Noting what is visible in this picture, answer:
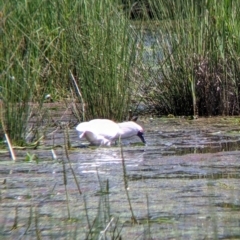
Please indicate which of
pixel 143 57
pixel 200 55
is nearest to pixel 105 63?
pixel 200 55

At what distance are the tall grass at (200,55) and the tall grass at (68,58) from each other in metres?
0.37

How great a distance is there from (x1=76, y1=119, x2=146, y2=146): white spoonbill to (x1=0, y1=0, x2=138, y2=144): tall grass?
1.32 ft

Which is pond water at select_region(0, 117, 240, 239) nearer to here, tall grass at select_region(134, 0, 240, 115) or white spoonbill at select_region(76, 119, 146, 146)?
white spoonbill at select_region(76, 119, 146, 146)

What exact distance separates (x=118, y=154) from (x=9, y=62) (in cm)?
98

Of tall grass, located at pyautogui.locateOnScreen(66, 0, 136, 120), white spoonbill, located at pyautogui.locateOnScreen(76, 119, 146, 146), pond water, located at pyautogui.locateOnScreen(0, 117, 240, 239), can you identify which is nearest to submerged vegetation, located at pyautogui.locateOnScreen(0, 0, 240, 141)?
tall grass, located at pyautogui.locateOnScreen(66, 0, 136, 120)

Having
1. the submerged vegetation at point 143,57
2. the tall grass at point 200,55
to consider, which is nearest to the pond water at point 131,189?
the submerged vegetation at point 143,57

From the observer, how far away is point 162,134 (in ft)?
24.2

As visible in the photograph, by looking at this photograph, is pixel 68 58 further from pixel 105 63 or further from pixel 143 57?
pixel 105 63

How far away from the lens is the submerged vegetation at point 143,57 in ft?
25.2

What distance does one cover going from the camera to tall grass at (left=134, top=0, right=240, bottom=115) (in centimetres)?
824

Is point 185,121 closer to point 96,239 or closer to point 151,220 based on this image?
point 151,220

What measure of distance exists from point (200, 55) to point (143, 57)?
0.73m

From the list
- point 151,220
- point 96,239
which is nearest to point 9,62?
point 151,220

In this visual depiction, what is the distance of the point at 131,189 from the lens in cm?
507
